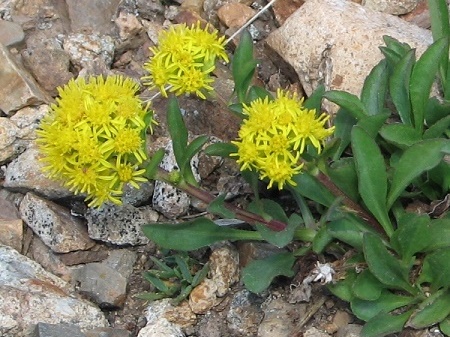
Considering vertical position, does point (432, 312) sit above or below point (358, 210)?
below

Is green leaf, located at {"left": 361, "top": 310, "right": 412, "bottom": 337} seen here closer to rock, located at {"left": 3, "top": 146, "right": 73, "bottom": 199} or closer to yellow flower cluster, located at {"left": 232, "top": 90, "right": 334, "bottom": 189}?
yellow flower cluster, located at {"left": 232, "top": 90, "right": 334, "bottom": 189}

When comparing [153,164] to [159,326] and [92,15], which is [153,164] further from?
[92,15]

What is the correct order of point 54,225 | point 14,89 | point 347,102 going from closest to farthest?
1. point 347,102
2. point 54,225
3. point 14,89

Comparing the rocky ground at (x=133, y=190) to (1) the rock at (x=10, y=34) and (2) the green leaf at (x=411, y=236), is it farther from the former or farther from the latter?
(2) the green leaf at (x=411, y=236)

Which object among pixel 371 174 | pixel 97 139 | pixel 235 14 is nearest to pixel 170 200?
pixel 97 139

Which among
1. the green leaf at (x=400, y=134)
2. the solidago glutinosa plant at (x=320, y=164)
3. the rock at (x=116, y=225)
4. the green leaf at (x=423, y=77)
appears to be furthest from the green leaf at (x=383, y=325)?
the rock at (x=116, y=225)

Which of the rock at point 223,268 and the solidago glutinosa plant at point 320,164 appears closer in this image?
the solidago glutinosa plant at point 320,164
